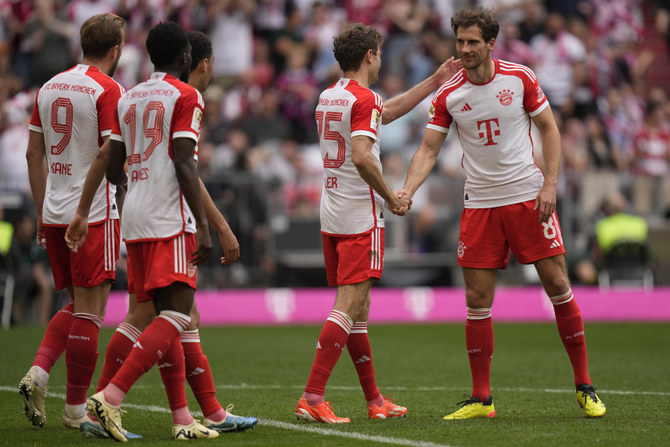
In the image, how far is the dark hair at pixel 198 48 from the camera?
6500mm

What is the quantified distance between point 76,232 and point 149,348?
93cm

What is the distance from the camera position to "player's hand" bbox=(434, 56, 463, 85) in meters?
7.55

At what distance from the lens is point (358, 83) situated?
6977mm

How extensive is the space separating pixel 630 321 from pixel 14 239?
927 centimetres

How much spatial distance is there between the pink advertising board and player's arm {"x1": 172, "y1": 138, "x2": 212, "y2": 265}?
1005cm

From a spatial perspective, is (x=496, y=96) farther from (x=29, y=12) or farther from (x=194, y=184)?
(x=29, y=12)

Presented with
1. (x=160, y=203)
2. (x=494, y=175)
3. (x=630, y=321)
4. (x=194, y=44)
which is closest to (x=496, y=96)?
(x=494, y=175)

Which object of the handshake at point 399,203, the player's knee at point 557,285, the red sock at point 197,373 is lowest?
the red sock at point 197,373

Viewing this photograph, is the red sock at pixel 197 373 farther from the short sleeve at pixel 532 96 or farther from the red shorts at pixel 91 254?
the short sleeve at pixel 532 96

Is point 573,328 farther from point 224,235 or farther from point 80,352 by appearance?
point 80,352

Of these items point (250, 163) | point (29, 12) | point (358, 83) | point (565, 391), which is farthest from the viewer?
point (29, 12)

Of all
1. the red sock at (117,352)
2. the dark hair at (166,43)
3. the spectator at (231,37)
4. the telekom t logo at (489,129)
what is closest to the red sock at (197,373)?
the red sock at (117,352)

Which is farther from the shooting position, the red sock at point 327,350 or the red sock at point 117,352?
the red sock at point 327,350

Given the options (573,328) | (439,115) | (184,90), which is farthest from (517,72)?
(184,90)
